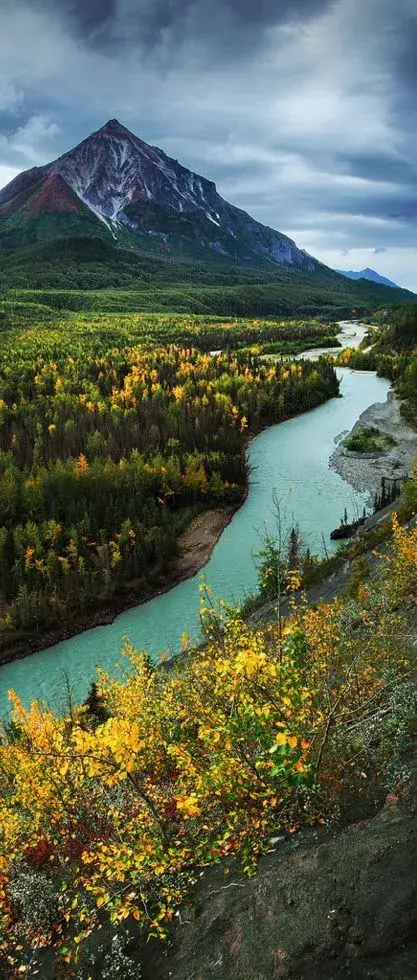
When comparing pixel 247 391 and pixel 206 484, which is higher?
pixel 247 391

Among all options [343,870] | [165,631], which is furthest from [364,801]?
[165,631]

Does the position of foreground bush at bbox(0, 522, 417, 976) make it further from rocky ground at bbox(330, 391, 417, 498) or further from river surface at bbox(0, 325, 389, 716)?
rocky ground at bbox(330, 391, 417, 498)

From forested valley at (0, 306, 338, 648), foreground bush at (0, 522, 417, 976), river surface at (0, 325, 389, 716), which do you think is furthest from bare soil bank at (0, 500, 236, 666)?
foreground bush at (0, 522, 417, 976)

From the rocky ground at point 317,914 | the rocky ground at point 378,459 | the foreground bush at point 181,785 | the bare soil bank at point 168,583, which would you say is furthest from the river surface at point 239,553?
the rocky ground at point 317,914

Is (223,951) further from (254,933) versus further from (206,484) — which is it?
(206,484)

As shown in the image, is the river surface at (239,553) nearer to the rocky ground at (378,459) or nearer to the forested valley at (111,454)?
the rocky ground at (378,459)

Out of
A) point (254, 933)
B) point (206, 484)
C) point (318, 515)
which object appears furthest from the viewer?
point (206, 484)
